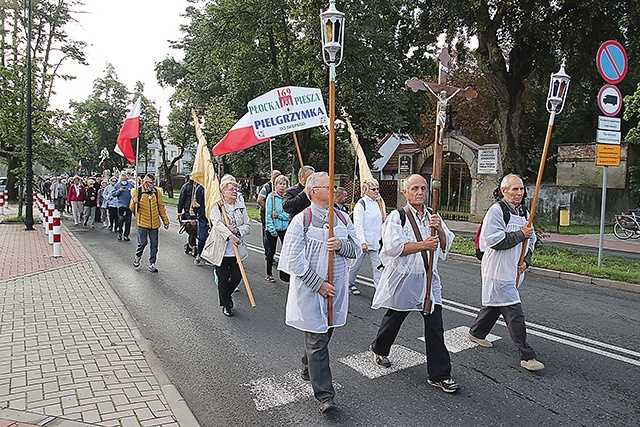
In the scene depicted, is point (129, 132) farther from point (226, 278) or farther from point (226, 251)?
point (226, 278)

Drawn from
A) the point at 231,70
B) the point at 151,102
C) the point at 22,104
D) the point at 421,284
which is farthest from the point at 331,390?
the point at 151,102

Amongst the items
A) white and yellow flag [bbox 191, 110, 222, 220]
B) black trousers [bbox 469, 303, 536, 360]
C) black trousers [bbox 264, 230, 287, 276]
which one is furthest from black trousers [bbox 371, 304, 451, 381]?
black trousers [bbox 264, 230, 287, 276]

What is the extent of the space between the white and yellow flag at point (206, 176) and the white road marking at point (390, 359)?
9.88 ft

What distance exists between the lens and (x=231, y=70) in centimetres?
2538

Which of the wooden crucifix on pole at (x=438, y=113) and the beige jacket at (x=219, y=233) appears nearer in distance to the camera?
the wooden crucifix on pole at (x=438, y=113)

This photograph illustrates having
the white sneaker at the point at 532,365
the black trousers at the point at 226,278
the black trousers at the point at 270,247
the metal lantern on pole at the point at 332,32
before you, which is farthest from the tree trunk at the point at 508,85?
the metal lantern on pole at the point at 332,32

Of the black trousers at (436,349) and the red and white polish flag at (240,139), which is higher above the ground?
the red and white polish flag at (240,139)

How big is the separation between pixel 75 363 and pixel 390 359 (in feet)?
10.1

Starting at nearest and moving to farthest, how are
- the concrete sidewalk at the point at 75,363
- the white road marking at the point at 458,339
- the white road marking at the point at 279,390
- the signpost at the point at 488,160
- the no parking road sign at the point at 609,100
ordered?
1. the concrete sidewalk at the point at 75,363
2. the white road marking at the point at 279,390
3. the white road marking at the point at 458,339
4. the no parking road sign at the point at 609,100
5. the signpost at the point at 488,160

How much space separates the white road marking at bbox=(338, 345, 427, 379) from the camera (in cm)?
494

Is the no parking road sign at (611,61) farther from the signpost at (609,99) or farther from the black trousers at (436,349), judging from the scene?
the black trousers at (436,349)

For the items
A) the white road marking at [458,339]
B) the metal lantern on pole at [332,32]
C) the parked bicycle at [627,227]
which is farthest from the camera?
the parked bicycle at [627,227]

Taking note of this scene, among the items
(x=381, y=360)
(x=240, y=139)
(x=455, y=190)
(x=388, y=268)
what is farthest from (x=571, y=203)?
(x=388, y=268)

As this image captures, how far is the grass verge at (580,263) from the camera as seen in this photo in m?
9.88
